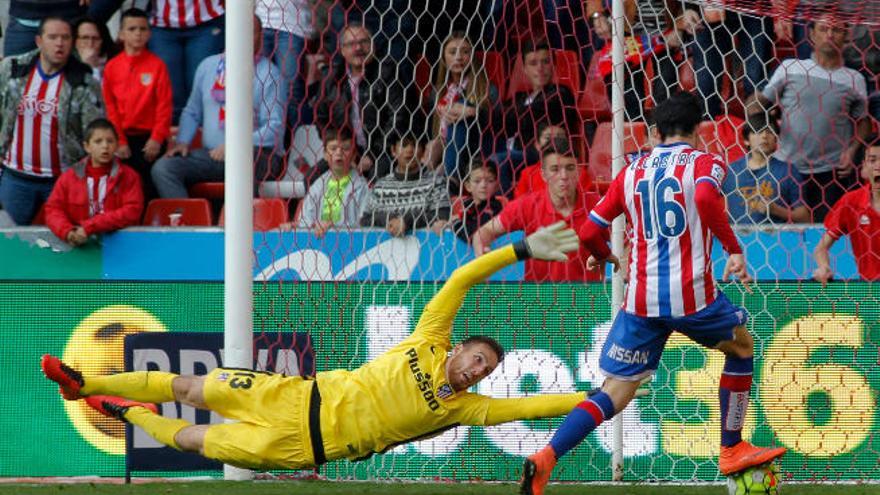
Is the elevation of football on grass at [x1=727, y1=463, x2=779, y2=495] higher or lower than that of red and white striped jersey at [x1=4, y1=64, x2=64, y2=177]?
lower

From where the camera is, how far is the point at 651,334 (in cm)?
618

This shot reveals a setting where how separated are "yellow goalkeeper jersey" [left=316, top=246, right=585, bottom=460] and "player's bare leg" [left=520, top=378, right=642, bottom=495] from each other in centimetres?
15

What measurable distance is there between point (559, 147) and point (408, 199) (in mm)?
966

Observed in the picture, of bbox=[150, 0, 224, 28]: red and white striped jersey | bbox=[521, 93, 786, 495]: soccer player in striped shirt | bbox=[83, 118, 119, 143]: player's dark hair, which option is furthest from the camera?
bbox=[150, 0, 224, 28]: red and white striped jersey

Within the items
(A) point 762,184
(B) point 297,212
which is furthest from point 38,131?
(A) point 762,184

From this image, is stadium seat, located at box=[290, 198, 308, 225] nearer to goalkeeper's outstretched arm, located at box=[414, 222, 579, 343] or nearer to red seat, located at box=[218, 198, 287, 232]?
red seat, located at box=[218, 198, 287, 232]

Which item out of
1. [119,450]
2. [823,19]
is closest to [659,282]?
[823,19]

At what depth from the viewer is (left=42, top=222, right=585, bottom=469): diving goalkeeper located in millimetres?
6273

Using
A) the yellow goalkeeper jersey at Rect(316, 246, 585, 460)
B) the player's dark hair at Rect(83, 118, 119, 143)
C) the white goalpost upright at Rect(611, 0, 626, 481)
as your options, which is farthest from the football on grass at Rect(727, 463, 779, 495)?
the player's dark hair at Rect(83, 118, 119, 143)

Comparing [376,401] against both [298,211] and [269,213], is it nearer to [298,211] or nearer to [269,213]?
[298,211]

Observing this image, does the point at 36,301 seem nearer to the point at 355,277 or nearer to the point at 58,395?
the point at 58,395

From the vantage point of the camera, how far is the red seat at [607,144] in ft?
25.4

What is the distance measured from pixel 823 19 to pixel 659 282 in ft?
8.48

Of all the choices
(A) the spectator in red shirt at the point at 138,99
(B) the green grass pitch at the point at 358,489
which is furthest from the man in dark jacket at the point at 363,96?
(B) the green grass pitch at the point at 358,489
